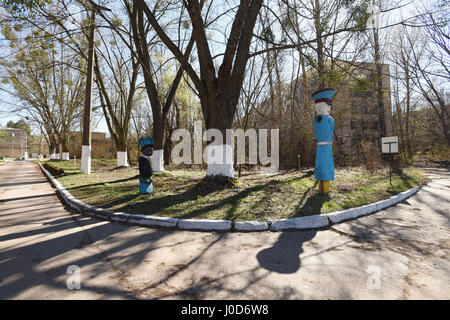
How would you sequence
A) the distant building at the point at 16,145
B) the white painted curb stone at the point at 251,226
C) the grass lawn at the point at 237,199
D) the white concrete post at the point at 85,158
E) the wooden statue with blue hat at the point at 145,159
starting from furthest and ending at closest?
the distant building at the point at 16,145 < the white concrete post at the point at 85,158 < the wooden statue with blue hat at the point at 145,159 < the grass lawn at the point at 237,199 < the white painted curb stone at the point at 251,226

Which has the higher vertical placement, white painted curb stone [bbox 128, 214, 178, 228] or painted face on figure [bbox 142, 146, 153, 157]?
painted face on figure [bbox 142, 146, 153, 157]

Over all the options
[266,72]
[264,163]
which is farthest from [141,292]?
[264,163]

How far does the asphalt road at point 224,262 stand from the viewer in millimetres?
2125

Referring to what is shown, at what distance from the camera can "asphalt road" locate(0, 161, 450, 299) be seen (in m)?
2.12

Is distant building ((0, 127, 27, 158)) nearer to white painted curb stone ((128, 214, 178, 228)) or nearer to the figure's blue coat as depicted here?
white painted curb stone ((128, 214, 178, 228))

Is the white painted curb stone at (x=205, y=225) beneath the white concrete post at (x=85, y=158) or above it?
beneath

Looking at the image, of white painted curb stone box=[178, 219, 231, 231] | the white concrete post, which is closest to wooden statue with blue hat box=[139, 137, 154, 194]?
white painted curb stone box=[178, 219, 231, 231]

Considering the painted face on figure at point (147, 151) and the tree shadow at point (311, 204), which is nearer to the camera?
the tree shadow at point (311, 204)

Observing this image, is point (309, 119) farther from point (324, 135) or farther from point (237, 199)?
point (237, 199)

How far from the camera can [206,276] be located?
2.41 meters

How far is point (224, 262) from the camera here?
108 inches

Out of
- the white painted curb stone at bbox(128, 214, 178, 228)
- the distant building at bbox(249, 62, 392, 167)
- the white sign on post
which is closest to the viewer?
the white painted curb stone at bbox(128, 214, 178, 228)

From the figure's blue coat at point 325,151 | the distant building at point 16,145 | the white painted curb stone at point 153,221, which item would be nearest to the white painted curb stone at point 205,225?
the white painted curb stone at point 153,221

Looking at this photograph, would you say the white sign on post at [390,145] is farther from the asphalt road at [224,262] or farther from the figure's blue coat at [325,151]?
the asphalt road at [224,262]
